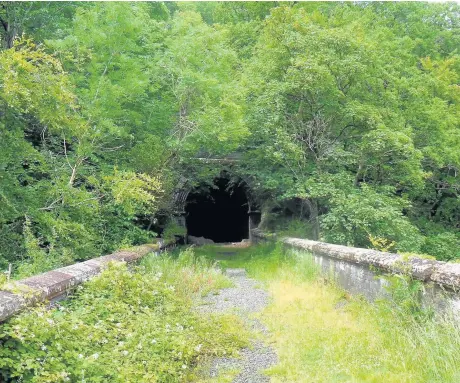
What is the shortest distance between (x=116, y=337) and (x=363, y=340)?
2488 mm

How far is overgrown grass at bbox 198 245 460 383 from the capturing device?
3.31m

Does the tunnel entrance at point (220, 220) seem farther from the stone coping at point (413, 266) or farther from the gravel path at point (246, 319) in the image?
the stone coping at point (413, 266)

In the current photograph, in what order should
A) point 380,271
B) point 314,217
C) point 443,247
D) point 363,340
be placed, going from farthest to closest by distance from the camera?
point 443,247 → point 314,217 → point 380,271 → point 363,340

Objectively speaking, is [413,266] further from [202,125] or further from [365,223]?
[202,125]

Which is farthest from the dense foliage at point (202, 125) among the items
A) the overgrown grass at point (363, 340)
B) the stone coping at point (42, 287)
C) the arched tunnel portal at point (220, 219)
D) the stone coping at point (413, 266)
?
the arched tunnel portal at point (220, 219)

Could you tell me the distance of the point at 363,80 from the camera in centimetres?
1316

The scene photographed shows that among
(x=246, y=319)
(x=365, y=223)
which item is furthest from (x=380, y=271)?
(x=365, y=223)

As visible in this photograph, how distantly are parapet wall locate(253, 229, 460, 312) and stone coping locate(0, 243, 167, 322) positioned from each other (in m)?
3.53

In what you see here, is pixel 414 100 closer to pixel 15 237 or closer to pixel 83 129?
A: pixel 83 129

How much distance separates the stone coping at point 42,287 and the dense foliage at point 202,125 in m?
1.91

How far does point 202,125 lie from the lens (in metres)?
11.9

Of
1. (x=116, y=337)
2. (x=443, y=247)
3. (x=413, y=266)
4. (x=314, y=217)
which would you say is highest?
A: (x=413, y=266)

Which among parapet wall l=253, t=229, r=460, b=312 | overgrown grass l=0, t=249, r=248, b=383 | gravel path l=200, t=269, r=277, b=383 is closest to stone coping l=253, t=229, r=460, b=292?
parapet wall l=253, t=229, r=460, b=312

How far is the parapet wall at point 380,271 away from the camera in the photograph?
12.4ft
